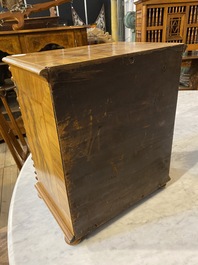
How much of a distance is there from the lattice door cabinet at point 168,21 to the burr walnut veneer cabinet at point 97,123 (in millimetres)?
1678

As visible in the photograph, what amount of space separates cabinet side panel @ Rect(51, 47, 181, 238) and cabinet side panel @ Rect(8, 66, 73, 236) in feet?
0.09

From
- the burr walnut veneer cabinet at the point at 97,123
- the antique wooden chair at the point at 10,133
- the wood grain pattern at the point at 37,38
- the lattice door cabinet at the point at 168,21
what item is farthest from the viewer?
the wood grain pattern at the point at 37,38

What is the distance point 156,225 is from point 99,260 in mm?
162

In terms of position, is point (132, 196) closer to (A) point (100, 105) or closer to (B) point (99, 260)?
(B) point (99, 260)

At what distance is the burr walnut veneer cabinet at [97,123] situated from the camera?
0.40 m

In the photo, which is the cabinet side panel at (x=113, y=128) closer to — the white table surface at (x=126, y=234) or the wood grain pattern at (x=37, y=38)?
the white table surface at (x=126, y=234)

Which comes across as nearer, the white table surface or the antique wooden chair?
the white table surface

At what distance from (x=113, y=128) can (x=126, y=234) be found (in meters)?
0.25

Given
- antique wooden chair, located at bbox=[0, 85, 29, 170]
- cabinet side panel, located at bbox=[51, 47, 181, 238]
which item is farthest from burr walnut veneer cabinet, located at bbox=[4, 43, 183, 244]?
antique wooden chair, located at bbox=[0, 85, 29, 170]

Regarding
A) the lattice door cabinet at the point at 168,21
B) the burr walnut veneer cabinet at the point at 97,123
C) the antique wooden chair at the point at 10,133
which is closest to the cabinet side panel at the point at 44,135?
the burr walnut veneer cabinet at the point at 97,123

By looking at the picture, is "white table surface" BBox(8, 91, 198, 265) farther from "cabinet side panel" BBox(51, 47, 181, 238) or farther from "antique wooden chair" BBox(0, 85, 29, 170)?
"antique wooden chair" BBox(0, 85, 29, 170)

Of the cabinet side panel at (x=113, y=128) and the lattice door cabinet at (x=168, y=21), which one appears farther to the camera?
the lattice door cabinet at (x=168, y=21)

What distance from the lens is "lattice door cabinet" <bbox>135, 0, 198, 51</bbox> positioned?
1929 millimetres

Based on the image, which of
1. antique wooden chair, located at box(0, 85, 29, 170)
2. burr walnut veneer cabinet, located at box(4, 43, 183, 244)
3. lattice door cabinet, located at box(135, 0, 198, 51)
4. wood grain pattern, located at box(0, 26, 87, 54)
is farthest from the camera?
wood grain pattern, located at box(0, 26, 87, 54)
